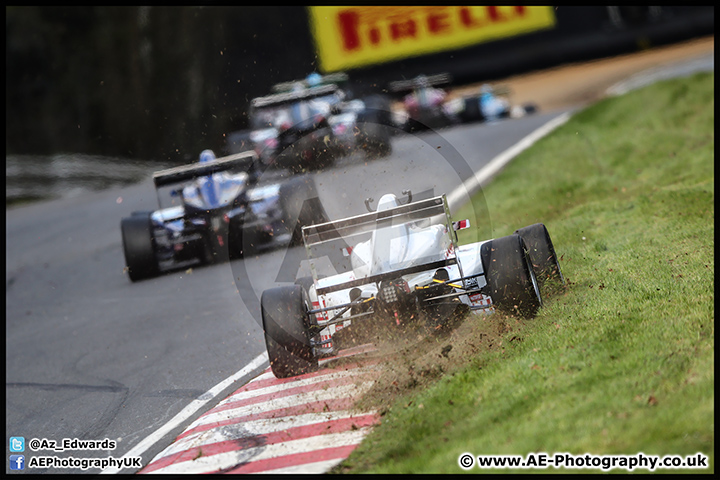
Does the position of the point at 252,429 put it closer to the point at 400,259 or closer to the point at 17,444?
the point at 400,259

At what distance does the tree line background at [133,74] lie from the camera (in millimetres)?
34062

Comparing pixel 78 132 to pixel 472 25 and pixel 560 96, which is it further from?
pixel 560 96

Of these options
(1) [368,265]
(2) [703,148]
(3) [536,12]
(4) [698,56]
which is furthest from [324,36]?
(1) [368,265]

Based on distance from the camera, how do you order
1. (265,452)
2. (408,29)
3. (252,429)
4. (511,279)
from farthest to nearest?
(408,29)
(511,279)
(252,429)
(265,452)

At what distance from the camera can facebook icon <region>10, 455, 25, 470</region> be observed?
6.92 m

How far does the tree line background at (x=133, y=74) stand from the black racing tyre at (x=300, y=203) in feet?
69.1

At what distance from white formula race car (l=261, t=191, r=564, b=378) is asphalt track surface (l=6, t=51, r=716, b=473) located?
0.62m

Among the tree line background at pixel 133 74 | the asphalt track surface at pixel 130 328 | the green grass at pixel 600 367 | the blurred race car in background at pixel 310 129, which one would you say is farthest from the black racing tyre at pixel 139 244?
the tree line background at pixel 133 74

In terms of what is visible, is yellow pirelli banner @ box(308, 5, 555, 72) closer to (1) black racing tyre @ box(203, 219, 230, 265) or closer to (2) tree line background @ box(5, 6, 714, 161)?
(2) tree line background @ box(5, 6, 714, 161)

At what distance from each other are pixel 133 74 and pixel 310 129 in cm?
2097

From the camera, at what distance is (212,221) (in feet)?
40.8

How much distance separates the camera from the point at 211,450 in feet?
20.2

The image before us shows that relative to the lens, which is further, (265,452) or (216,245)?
(216,245)

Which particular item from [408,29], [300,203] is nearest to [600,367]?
[300,203]
